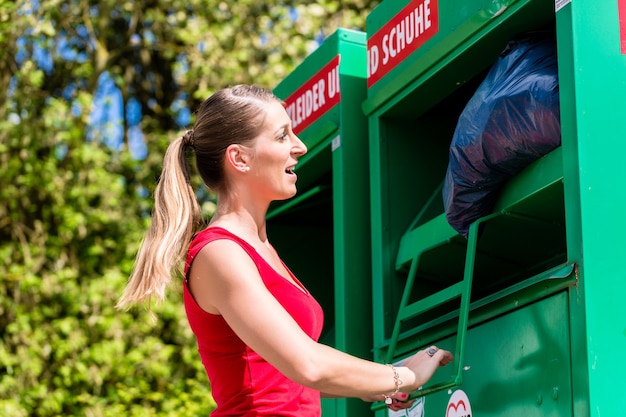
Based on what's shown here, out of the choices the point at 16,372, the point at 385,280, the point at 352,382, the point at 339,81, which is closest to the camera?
the point at 352,382

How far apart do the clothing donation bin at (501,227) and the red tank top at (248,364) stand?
45cm

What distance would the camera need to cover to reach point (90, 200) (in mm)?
8094

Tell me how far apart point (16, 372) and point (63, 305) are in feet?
1.99

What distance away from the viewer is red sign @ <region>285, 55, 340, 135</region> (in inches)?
151

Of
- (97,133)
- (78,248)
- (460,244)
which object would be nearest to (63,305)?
(78,248)

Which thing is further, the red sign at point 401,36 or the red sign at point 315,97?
the red sign at point 315,97

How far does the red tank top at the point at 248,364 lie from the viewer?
2291 mm

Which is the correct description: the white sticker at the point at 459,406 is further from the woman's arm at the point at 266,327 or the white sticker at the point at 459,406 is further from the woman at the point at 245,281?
the woman's arm at the point at 266,327

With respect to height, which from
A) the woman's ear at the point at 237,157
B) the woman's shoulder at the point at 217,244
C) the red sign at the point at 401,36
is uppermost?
the red sign at the point at 401,36

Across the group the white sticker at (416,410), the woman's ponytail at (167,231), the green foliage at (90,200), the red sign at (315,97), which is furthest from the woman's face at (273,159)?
the green foliage at (90,200)

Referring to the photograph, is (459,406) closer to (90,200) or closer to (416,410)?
(416,410)

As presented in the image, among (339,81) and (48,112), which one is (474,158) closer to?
(339,81)

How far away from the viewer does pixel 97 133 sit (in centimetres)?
833

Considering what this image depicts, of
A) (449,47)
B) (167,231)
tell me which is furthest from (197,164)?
(449,47)
